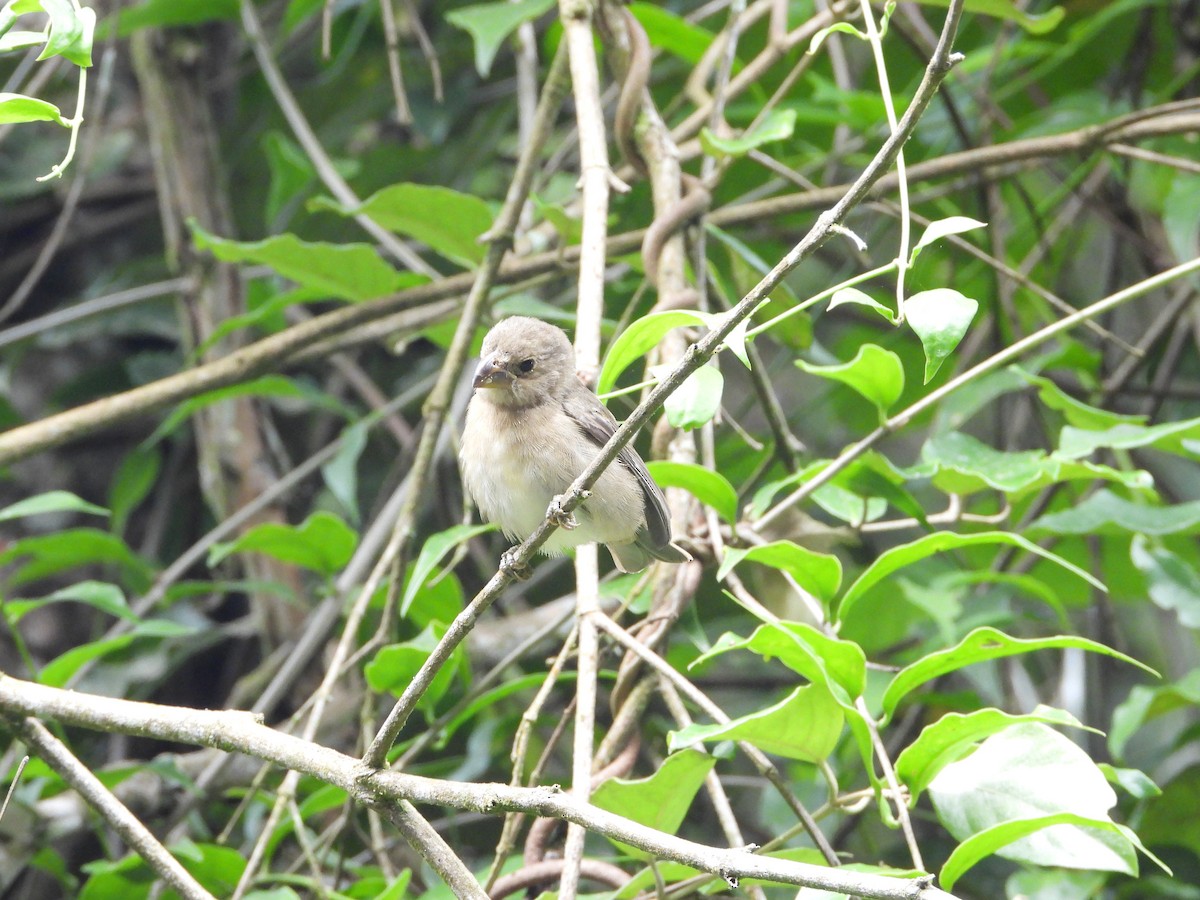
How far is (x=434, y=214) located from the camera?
343 centimetres

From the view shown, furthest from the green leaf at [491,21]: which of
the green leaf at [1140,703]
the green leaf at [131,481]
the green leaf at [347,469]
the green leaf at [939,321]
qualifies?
the green leaf at [1140,703]

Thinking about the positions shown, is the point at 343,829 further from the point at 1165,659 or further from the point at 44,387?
the point at 1165,659

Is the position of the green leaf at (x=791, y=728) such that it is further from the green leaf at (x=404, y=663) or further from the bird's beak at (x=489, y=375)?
the bird's beak at (x=489, y=375)

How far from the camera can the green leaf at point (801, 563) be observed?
236cm

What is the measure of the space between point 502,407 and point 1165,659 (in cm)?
388

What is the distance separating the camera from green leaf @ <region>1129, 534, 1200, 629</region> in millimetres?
3178

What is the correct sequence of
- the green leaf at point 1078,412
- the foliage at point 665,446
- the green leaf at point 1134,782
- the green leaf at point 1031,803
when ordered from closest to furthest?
the green leaf at point 1031,803
the green leaf at point 1134,782
the foliage at point 665,446
the green leaf at point 1078,412

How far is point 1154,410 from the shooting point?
14.4 feet

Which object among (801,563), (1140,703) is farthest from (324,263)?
(1140,703)

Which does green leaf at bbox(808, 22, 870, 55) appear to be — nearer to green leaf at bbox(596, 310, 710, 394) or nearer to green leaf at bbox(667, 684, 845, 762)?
green leaf at bbox(596, 310, 710, 394)

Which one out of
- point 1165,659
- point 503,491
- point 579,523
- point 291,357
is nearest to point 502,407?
point 503,491

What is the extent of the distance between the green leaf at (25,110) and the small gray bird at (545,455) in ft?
3.96

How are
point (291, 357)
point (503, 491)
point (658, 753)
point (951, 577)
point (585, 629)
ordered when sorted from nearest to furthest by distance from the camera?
point (585, 629)
point (503, 491)
point (951, 577)
point (291, 357)
point (658, 753)

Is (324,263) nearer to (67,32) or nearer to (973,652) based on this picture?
(67,32)
